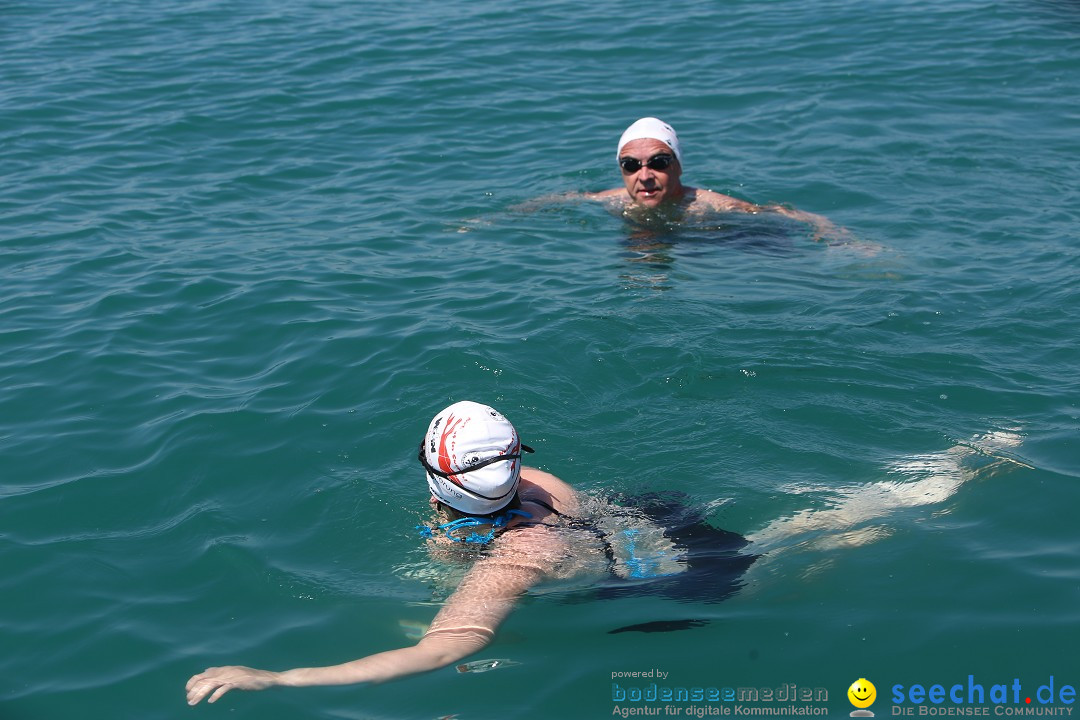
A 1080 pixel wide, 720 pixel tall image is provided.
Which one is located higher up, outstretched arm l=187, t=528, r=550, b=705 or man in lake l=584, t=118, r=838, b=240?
man in lake l=584, t=118, r=838, b=240

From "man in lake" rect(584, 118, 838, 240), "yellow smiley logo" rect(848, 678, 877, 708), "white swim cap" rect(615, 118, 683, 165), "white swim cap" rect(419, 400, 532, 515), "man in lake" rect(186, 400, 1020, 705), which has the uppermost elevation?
"white swim cap" rect(615, 118, 683, 165)

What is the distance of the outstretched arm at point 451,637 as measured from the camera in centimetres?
471

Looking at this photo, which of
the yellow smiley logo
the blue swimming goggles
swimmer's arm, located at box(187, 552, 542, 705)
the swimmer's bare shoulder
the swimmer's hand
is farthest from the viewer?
the swimmer's bare shoulder

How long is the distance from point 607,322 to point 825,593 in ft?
12.4

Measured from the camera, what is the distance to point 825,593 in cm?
571

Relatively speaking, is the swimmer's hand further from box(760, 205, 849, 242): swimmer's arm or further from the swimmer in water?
box(760, 205, 849, 242): swimmer's arm

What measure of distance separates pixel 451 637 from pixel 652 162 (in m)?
7.08

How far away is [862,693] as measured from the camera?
501cm

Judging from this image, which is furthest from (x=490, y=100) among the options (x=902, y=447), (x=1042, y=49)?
(x=902, y=447)

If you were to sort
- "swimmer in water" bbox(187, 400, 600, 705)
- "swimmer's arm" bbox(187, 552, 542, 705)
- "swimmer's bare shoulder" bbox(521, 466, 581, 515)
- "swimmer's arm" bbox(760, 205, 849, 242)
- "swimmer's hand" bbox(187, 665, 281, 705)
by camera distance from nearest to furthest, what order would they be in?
"swimmer's hand" bbox(187, 665, 281, 705) < "swimmer's arm" bbox(187, 552, 542, 705) < "swimmer in water" bbox(187, 400, 600, 705) < "swimmer's bare shoulder" bbox(521, 466, 581, 515) < "swimmer's arm" bbox(760, 205, 849, 242)

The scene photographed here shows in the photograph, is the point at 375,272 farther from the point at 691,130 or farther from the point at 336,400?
the point at 691,130

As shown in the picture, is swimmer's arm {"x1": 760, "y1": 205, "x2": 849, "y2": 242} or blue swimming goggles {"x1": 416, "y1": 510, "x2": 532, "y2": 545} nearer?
blue swimming goggles {"x1": 416, "y1": 510, "x2": 532, "y2": 545}

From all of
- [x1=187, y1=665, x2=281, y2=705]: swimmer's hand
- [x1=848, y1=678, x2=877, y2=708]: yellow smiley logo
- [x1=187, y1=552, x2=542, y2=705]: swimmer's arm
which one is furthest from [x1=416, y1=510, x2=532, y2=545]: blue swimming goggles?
[x1=848, y1=678, x2=877, y2=708]: yellow smiley logo

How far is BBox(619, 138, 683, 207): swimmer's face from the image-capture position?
11172mm
